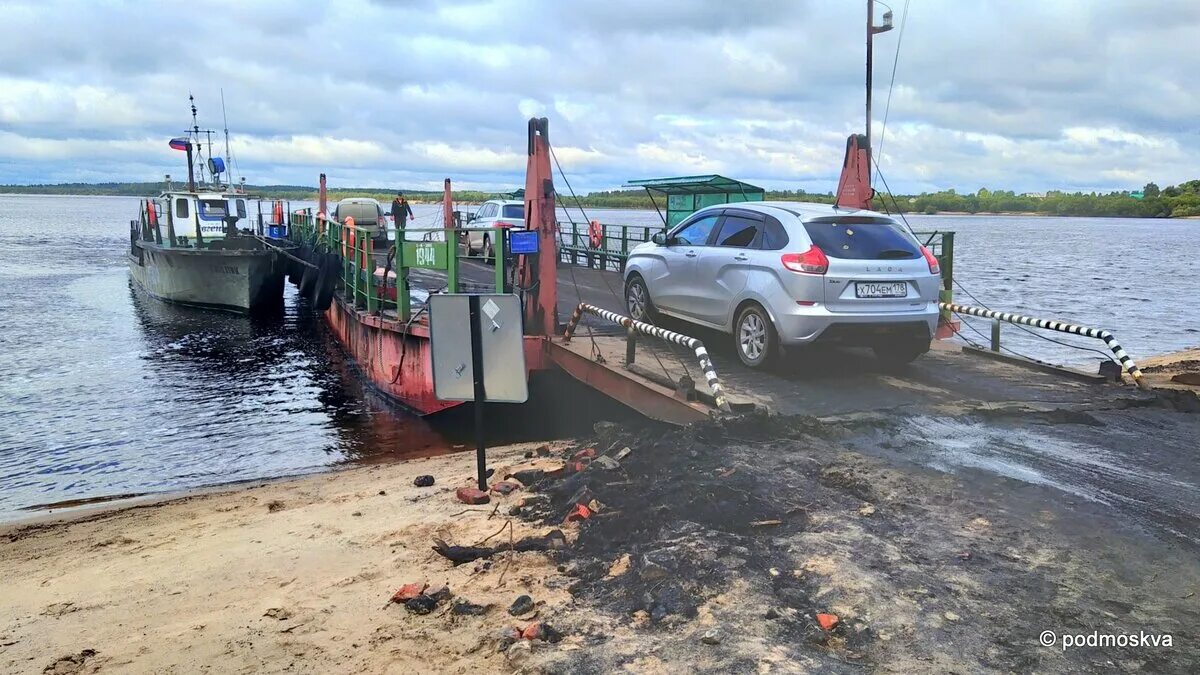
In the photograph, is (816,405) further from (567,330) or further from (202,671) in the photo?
(202,671)

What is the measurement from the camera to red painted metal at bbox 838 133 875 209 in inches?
503

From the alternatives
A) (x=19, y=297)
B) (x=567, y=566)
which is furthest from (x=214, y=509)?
(x=19, y=297)

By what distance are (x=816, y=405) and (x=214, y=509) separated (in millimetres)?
5574

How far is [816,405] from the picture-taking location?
688 centimetres

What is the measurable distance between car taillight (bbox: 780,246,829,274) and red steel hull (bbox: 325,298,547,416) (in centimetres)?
345

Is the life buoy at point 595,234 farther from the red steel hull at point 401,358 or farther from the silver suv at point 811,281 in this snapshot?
the silver suv at point 811,281

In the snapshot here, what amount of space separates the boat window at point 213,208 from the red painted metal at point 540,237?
67.8ft

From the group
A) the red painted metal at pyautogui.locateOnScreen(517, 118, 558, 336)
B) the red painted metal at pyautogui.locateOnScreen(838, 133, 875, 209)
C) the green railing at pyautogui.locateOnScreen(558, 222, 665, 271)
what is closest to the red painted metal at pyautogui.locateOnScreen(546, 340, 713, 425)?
the red painted metal at pyautogui.locateOnScreen(517, 118, 558, 336)

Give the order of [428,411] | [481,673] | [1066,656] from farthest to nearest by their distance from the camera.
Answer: [428,411]
[481,673]
[1066,656]

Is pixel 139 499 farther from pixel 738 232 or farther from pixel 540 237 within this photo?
pixel 738 232

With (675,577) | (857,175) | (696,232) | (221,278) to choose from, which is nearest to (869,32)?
(857,175)

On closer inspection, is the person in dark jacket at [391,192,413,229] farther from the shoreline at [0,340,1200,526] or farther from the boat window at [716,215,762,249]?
the boat window at [716,215,762,249]

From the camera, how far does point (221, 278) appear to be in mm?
24000

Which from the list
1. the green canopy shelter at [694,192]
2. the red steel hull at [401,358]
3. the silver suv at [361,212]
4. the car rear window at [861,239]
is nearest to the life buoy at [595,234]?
the green canopy shelter at [694,192]
